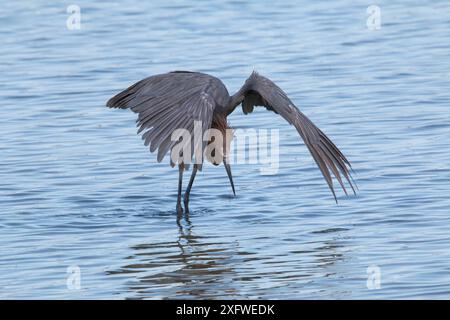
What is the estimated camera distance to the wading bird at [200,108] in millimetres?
8664

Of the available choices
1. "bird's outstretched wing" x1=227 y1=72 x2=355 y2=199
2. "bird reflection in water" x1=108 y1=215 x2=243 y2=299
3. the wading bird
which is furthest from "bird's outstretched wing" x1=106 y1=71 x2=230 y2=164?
"bird reflection in water" x1=108 y1=215 x2=243 y2=299

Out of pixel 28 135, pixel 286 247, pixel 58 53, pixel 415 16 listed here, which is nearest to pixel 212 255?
pixel 286 247

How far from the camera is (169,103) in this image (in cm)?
950

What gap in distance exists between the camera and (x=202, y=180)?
1162 centimetres

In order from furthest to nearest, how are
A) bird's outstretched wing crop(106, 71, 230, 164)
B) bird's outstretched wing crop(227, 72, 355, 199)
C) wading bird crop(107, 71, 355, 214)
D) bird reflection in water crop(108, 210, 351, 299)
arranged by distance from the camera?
bird's outstretched wing crop(106, 71, 230, 164) < wading bird crop(107, 71, 355, 214) < bird's outstretched wing crop(227, 72, 355, 199) < bird reflection in water crop(108, 210, 351, 299)

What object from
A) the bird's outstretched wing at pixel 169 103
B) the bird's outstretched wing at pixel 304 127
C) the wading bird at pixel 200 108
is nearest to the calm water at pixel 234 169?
the wading bird at pixel 200 108

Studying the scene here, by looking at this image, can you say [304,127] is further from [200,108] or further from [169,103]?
[169,103]

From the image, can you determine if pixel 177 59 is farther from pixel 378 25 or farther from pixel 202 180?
pixel 202 180

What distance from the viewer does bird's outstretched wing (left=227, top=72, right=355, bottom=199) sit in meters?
8.52

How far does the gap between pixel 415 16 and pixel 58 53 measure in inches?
231

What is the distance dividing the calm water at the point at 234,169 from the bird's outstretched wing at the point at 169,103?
0.99 metres

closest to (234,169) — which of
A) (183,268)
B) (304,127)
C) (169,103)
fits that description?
(169,103)

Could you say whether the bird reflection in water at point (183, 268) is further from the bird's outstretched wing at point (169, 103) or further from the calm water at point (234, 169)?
the bird's outstretched wing at point (169, 103)

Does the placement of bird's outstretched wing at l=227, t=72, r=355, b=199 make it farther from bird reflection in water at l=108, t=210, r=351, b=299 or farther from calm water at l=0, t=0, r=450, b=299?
calm water at l=0, t=0, r=450, b=299
